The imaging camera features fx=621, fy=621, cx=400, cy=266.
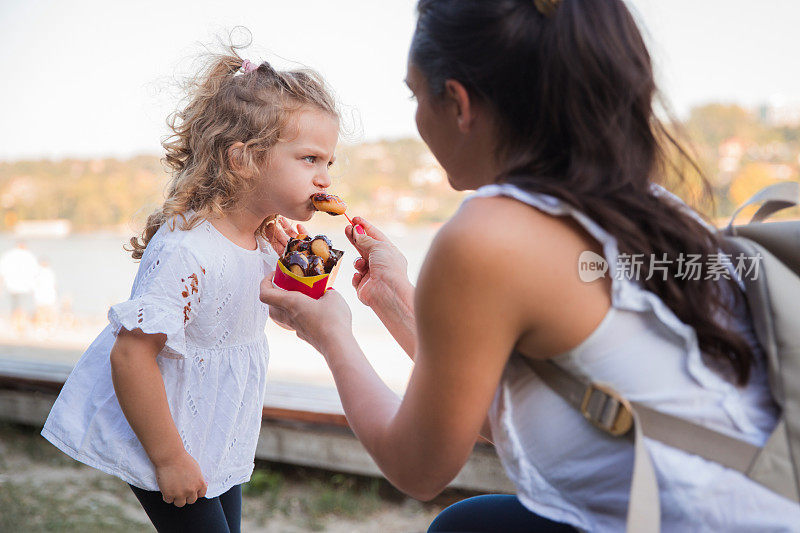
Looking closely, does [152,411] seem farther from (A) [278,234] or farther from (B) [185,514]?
(A) [278,234]

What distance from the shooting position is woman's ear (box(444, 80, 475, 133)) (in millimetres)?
955

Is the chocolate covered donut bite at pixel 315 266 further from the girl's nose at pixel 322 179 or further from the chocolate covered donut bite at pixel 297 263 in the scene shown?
the girl's nose at pixel 322 179

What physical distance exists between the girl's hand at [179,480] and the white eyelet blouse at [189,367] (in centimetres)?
5

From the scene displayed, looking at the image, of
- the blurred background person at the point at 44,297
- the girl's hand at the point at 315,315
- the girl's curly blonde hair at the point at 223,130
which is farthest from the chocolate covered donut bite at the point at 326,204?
the blurred background person at the point at 44,297

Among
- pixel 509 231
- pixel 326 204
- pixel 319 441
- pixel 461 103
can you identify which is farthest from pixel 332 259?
pixel 319 441

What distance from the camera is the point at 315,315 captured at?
4.03ft

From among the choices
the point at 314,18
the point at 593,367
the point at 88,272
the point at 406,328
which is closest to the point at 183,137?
the point at 406,328

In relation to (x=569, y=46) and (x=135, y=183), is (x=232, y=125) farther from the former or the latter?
(x=135, y=183)

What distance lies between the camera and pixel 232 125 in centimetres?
158

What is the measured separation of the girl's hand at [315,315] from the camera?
1.19 metres

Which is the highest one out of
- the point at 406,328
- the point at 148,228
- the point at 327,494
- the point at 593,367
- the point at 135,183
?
the point at 593,367

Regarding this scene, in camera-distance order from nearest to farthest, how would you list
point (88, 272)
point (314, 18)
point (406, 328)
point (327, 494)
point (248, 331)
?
point (406, 328) → point (248, 331) → point (327, 494) → point (314, 18) → point (88, 272)

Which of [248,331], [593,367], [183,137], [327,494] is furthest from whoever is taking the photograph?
[327,494]

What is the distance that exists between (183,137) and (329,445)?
5.96 feet
